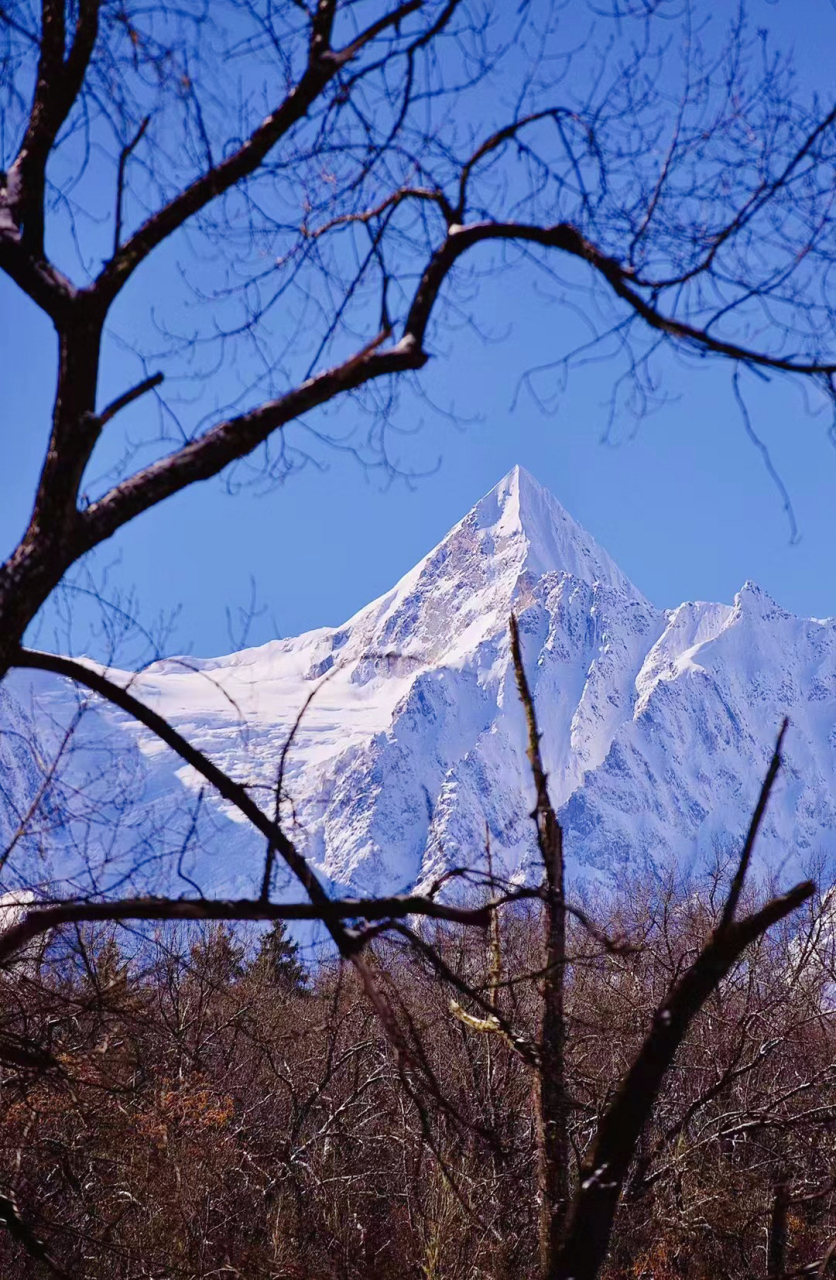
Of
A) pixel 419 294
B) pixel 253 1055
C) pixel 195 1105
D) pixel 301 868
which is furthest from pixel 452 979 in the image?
pixel 253 1055

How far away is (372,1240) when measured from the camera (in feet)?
59.4

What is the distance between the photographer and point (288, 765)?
3504 millimetres

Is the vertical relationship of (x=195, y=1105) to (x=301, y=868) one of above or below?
above

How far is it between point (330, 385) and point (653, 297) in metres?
0.90

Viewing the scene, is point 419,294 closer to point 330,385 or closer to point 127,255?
point 330,385

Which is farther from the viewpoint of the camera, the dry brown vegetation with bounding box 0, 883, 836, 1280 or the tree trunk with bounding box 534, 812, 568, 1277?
the dry brown vegetation with bounding box 0, 883, 836, 1280

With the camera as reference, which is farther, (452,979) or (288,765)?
(288,765)

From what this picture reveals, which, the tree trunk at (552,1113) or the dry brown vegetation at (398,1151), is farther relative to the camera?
the dry brown vegetation at (398,1151)

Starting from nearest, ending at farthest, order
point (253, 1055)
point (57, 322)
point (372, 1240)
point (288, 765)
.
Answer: point (57, 322)
point (288, 765)
point (372, 1240)
point (253, 1055)

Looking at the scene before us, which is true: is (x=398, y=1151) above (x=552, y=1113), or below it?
above

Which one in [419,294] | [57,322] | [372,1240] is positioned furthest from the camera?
[372,1240]

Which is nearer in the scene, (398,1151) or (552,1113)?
(552,1113)

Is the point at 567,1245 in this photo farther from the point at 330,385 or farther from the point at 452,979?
the point at 330,385

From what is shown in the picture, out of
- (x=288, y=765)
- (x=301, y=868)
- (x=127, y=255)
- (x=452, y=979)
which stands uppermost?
(x=127, y=255)
